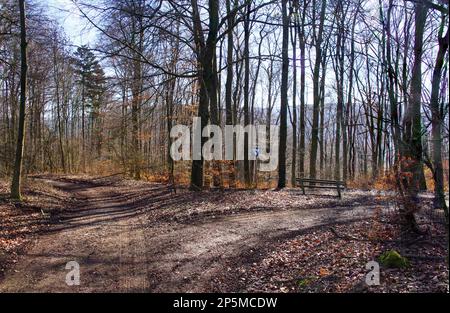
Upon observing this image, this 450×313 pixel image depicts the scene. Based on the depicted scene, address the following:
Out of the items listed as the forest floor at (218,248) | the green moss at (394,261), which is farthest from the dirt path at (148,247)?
the green moss at (394,261)

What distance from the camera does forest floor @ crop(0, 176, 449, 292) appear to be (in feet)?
18.7

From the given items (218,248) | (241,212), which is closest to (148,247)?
(218,248)

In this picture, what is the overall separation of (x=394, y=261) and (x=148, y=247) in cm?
466

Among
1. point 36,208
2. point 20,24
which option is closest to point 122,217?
point 36,208

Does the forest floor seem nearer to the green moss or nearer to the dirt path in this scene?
the dirt path

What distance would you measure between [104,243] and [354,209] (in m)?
7.07

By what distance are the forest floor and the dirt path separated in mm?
20

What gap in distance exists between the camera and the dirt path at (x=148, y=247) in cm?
597

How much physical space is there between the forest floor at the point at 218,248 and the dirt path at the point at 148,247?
2 centimetres

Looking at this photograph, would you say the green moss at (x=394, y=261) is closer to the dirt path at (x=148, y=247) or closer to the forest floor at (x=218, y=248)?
the forest floor at (x=218, y=248)

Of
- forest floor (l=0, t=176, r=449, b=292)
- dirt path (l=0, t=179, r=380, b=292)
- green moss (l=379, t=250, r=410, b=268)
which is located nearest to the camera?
green moss (l=379, t=250, r=410, b=268)

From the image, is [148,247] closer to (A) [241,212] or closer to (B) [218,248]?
(B) [218,248]

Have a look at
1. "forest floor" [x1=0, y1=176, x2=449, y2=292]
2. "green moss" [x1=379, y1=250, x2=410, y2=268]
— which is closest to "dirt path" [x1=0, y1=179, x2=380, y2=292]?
"forest floor" [x1=0, y1=176, x2=449, y2=292]

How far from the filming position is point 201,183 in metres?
16.7
